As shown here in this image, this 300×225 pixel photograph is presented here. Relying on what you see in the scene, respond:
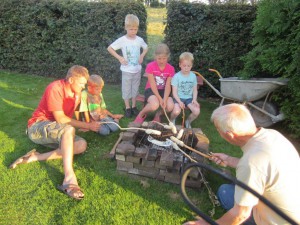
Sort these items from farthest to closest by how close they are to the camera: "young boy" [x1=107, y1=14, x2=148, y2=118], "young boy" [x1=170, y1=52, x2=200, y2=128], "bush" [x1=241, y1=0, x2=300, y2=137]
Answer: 1. "young boy" [x1=107, y1=14, x2=148, y2=118]
2. "young boy" [x1=170, y1=52, x2=200, y2=128]
3. "bush" [x1=241, y1=0, x2=300, y2=137]

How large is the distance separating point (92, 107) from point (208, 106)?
2.64 meters

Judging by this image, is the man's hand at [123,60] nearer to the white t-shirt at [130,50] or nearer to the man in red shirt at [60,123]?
the white t-shirt at [130,50]

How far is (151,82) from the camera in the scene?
4949mm

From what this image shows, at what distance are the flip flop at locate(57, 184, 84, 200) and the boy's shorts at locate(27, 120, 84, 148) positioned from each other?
2.04 ft

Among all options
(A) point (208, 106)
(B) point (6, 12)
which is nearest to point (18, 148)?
(A) point (208, 106)

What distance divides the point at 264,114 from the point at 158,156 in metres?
2.29

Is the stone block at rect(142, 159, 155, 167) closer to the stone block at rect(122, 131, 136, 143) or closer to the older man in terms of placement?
the stone block at rect(122, 131, 136, 143)

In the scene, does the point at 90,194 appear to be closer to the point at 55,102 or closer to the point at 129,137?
the point at 129,137

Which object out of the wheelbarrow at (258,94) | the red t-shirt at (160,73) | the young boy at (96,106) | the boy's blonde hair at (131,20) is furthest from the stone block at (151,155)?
the boy's blonde hair at (131,20)

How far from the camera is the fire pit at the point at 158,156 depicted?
341cm

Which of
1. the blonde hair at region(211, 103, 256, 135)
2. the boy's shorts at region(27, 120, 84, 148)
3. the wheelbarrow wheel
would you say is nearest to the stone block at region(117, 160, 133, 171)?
the boy's shorts at region(27, 120, 84, 148)

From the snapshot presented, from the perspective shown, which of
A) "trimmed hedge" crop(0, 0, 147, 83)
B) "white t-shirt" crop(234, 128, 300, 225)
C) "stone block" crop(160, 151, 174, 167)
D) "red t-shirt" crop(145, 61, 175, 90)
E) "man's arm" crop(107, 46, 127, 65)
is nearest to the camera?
"white t-shirt" crop(234, 128, 300, 225)

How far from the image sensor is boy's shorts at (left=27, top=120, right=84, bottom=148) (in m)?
3.66

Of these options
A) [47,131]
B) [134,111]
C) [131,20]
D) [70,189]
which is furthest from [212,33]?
[70,189]
